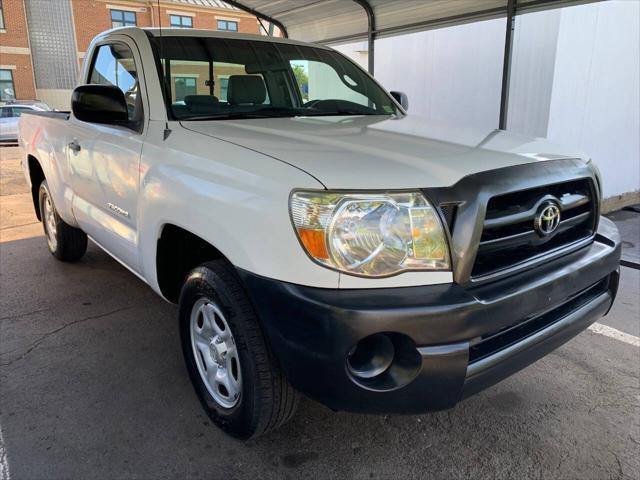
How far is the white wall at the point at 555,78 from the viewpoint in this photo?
6.68m

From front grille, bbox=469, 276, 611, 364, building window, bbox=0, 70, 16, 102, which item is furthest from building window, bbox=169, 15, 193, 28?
front grille, bbox=469, 276, 611, 364

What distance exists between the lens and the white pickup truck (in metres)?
1.81

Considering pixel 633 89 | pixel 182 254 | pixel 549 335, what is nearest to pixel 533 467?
pixel 549 335

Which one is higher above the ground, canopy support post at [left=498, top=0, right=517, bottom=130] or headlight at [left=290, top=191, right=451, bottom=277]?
canopy support post at [left=498, top=0, right=517, bottom=130]

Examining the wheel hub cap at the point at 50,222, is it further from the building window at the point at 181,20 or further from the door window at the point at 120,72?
the building window at the point at 181,20

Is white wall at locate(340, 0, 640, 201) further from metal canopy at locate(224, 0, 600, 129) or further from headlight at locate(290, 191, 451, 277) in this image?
headlight at locate(290, 191, 451, 277)

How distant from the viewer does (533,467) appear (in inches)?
90.3

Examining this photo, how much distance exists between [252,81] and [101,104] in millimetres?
936

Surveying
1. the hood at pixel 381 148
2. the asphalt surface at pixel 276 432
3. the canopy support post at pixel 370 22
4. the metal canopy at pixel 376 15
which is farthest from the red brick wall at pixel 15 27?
the hood at pixel 381 148

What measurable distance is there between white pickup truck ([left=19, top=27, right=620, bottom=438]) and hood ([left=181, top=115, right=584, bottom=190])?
0.01 m

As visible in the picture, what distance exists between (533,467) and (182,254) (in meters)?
1.95

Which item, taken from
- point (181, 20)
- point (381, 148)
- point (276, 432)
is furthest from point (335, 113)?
point (181, 20)

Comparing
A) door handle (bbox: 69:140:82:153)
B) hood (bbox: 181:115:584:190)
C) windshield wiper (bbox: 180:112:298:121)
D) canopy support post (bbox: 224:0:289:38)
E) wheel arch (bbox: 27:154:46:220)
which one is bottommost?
wheel arch (bbox: 27:154:46:220)

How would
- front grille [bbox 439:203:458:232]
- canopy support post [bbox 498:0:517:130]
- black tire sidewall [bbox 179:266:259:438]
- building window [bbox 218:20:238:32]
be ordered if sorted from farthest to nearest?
building window [bbox 218:20:238:32] → canopy support post [bbox 498:0:517:130] → black tire sidewall [bbox 179:266:259:438] → front grille [bbox 439:203:458:232]
